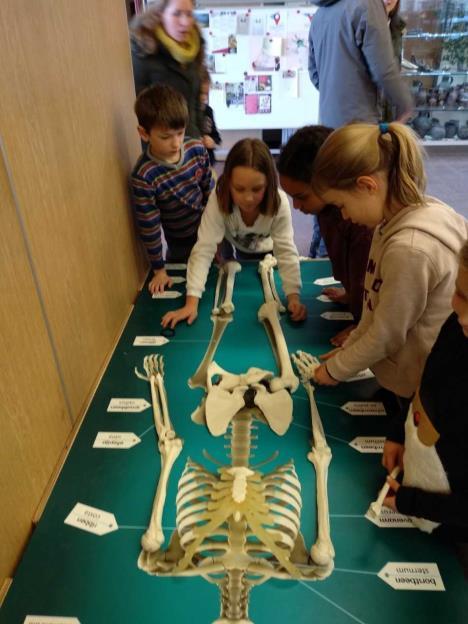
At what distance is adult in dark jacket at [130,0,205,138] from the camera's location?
230cm

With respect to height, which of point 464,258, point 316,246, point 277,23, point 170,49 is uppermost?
point 277,23

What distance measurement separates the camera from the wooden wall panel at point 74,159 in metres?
1.17

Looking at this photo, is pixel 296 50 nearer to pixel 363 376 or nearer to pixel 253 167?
pixel 253 167

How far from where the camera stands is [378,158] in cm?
124

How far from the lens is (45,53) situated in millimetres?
1287

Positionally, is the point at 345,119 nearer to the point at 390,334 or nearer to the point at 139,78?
the point at 139,78

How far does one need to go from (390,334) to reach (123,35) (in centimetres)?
168

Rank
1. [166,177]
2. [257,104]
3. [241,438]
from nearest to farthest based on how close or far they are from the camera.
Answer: [241,438], [166,177], [257,104]

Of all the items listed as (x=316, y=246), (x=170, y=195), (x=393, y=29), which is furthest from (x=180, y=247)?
(x=393, y=29)

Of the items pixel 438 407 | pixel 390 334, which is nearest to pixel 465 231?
pixel 390 334

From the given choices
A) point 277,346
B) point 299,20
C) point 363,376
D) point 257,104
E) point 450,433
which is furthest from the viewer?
point 257,104

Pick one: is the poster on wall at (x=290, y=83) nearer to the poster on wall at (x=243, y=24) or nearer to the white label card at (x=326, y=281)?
the poster on wall at (x=243, y=24)

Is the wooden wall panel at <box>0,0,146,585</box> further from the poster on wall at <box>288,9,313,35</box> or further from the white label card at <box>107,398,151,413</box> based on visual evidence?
the poster on wall at <box>288,9,313,35</box>

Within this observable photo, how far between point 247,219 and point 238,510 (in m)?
1.32
